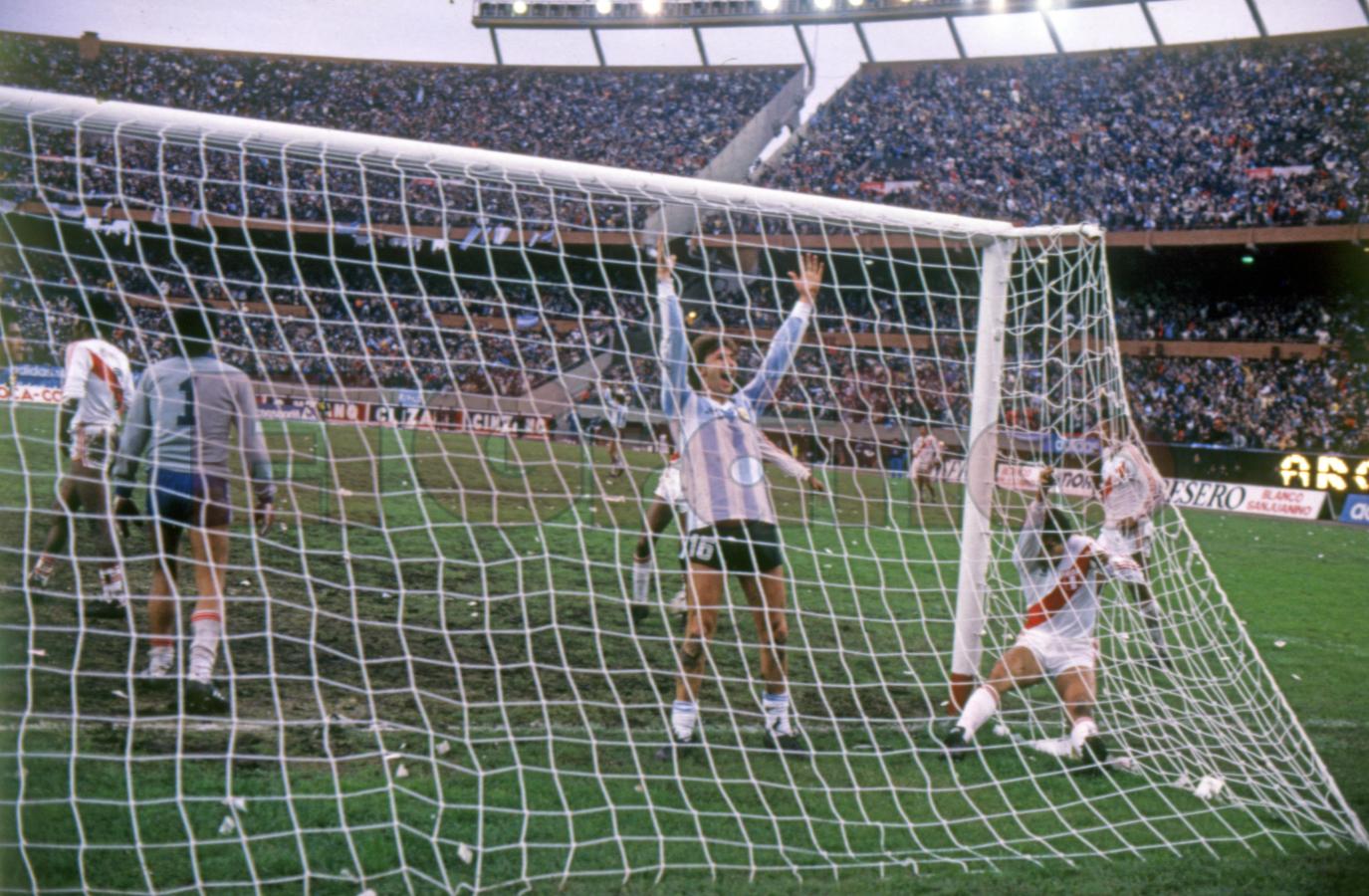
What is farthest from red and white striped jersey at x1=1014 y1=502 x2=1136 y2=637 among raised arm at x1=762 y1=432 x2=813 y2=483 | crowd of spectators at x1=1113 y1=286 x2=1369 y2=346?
crowd of spectators at x1=1113 y1=286 x2=1369 y2=346

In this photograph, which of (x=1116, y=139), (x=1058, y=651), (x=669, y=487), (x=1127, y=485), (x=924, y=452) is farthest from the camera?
(x=1116, y=139)

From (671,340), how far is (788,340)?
517 mm

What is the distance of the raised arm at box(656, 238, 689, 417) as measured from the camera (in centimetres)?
438

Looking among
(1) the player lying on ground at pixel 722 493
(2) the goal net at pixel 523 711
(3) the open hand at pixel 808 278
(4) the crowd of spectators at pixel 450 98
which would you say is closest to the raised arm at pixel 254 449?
(2) the goal net at pixel 523 711

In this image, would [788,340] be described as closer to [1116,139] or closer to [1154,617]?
[1154,617]

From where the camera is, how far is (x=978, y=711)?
4.87m

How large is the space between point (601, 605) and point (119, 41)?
3656 centimetres

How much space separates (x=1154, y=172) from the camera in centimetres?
2711

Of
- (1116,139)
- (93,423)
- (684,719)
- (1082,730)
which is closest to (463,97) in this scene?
(1116,139)

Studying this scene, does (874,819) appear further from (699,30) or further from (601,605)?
(699,30)

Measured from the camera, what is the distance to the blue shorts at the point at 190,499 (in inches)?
178

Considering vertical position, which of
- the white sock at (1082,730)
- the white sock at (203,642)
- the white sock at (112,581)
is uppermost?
the white sock at (203,642)

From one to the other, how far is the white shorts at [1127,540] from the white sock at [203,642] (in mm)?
4343

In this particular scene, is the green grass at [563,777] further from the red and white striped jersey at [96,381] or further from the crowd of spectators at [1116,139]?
the crowd of spectators at [1116,139]
